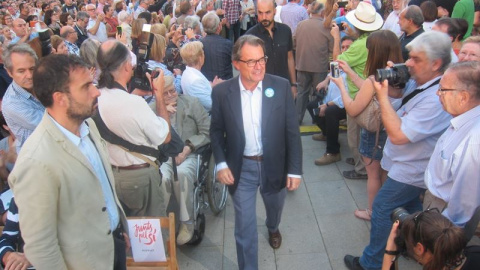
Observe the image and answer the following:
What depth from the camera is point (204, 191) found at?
157 inches

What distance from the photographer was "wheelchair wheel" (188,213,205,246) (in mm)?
3459

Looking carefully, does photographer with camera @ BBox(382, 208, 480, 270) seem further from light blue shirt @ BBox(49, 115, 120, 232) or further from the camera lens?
light blue shirt @ BBox(49, 115, 120, 232)

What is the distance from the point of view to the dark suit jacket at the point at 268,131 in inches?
110

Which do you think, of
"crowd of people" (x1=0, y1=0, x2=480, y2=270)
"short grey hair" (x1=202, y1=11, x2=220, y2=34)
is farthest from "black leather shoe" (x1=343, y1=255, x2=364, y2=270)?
"short grey hair" (x1=202, y1=11, x2=220, y2=34)

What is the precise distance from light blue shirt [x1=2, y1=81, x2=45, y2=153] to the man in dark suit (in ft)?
4.60

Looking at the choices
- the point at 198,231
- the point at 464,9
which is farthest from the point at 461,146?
the point at 464,9

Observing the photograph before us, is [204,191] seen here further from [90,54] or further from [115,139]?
[90,54]

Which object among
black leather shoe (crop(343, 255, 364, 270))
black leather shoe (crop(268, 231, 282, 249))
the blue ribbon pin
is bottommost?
black leather shoe (crop(268, 231, 282, 249))

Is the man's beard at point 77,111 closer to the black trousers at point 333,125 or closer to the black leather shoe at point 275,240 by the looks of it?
the black leather shoe at point 275,240

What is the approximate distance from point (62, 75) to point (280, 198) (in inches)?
74.3

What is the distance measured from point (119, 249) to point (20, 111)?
5.07 feet

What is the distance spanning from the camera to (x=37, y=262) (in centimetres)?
177

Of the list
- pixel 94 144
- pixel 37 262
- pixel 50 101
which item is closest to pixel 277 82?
pixel 94 144

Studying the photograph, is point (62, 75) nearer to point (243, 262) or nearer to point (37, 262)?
point (37, 262)
